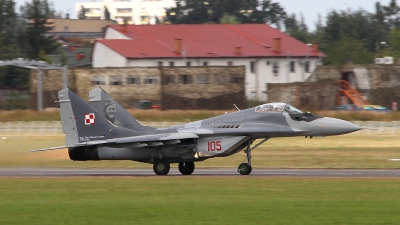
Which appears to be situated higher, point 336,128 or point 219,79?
point 219,79

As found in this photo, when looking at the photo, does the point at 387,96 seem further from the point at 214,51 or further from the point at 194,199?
the point at 194,199

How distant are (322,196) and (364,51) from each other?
294ft

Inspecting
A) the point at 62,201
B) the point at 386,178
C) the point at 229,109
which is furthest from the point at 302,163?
the point at 229,109

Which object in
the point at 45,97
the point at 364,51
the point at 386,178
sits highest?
the point at 364,51

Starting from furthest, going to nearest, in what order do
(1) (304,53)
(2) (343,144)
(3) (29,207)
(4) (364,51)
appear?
(4) (364,51)
(1) (304,53)
(2) (343,144)
(3) (29,207)

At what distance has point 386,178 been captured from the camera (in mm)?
21266

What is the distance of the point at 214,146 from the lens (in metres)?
23.5

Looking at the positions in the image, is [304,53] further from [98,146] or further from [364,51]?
[98,146]

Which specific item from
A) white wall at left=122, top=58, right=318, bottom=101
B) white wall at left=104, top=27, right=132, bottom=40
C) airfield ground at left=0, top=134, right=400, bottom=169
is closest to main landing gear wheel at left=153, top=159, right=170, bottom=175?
airfield ground at left=0, top=134, right=400, bottom=169

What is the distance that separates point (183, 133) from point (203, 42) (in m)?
56.8

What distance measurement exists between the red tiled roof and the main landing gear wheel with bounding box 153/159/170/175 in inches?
1966

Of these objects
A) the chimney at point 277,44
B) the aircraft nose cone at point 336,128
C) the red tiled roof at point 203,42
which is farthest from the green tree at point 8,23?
the aircraft nose cone at point 336,128

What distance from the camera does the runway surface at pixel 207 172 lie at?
23.2 metres

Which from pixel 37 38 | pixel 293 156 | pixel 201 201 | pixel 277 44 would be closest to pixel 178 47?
pixel 277 44
